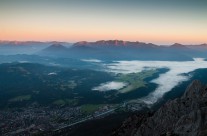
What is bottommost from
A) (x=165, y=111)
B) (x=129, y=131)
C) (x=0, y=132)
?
(x=0, y=132)

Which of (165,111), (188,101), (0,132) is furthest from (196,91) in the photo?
(0,132)

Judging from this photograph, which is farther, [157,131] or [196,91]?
[196,91]

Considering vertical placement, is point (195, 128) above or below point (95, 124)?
above

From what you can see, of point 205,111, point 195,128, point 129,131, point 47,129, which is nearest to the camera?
point 195,128

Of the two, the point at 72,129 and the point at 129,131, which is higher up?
the point at 129,131

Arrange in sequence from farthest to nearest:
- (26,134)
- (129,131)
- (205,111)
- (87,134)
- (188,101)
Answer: (26,134), (87,134), (129,131), (188,101), (205,111)

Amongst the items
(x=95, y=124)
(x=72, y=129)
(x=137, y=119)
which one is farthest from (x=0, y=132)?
(x=137, y=119)

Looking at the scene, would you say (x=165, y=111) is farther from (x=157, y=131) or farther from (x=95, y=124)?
(x=95, y=124)

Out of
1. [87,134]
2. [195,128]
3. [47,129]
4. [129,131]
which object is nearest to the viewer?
[195,128]

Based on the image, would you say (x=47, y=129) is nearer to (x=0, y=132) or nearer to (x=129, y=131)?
(x=0, y=132)

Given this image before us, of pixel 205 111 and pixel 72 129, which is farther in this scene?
pixel 72 129
